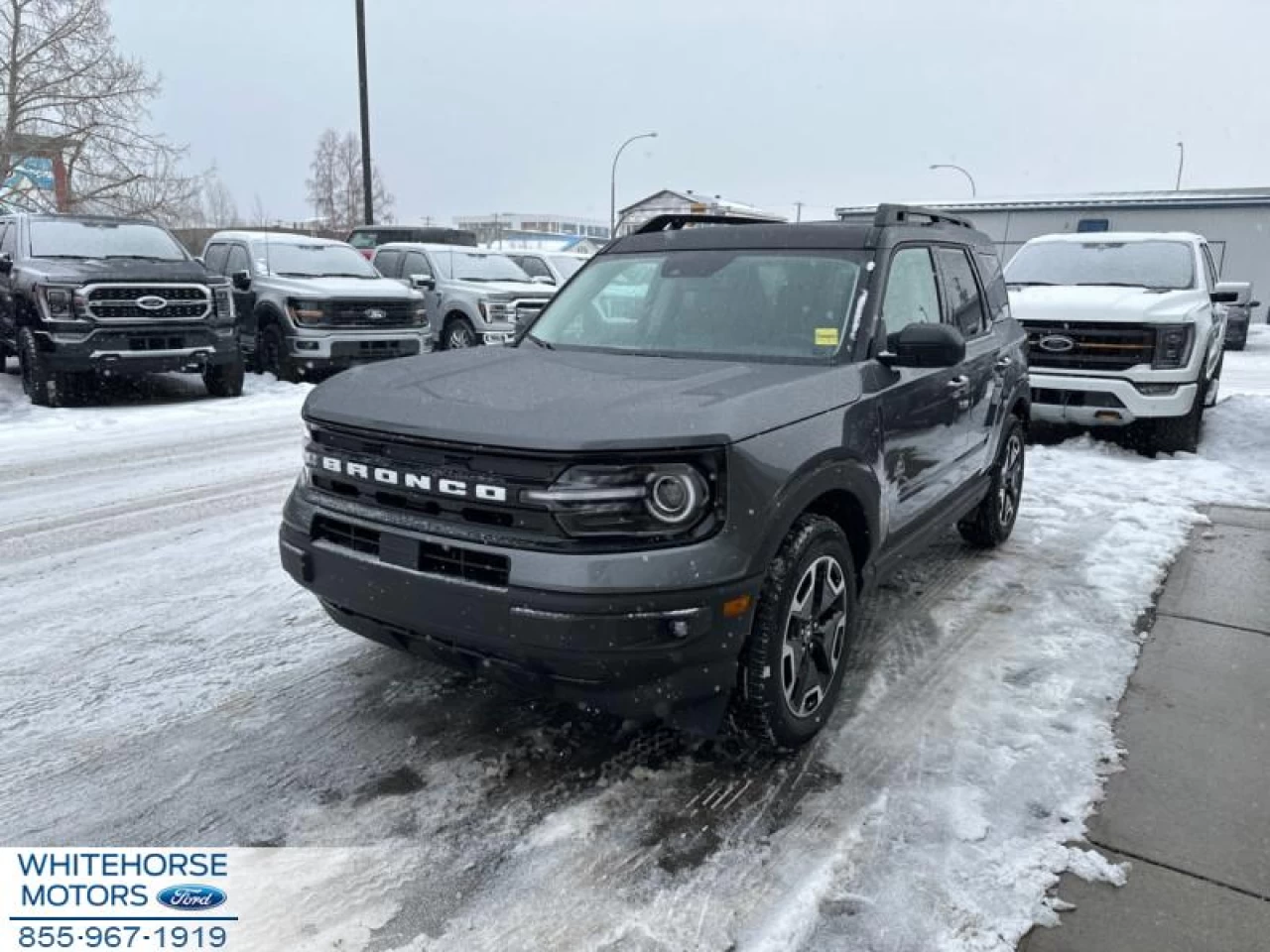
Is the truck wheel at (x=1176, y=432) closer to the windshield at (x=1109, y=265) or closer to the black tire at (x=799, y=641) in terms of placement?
the windshield at (x=1109, y=265)

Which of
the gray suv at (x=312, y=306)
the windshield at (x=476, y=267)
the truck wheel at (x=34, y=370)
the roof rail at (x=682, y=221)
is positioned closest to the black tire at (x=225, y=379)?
the gray suv at (x=312, y=306)

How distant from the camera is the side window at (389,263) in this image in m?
15.2

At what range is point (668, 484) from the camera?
106 inches

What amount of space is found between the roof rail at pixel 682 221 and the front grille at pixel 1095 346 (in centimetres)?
431

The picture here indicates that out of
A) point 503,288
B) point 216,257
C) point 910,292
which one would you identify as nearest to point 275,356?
point 216,257

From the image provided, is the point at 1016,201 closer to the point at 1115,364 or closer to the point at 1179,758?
the point at 1115,364

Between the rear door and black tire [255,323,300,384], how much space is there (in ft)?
30.6

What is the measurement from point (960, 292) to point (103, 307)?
334 inches

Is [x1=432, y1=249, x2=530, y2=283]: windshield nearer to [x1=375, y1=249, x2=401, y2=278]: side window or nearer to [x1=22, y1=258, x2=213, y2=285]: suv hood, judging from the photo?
[x1=375, y1=249, x2=401, y2=278]: side window

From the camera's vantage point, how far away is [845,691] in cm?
374

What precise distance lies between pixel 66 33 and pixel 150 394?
1453cm

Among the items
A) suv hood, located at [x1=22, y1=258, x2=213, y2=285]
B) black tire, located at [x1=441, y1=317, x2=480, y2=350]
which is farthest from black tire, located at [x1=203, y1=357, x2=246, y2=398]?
black tire, located at [x1=441, y1=317, x2=480, y2=350]

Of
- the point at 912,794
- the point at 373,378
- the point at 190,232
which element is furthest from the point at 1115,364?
the point at 190,232

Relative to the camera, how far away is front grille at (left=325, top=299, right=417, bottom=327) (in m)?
11.6
